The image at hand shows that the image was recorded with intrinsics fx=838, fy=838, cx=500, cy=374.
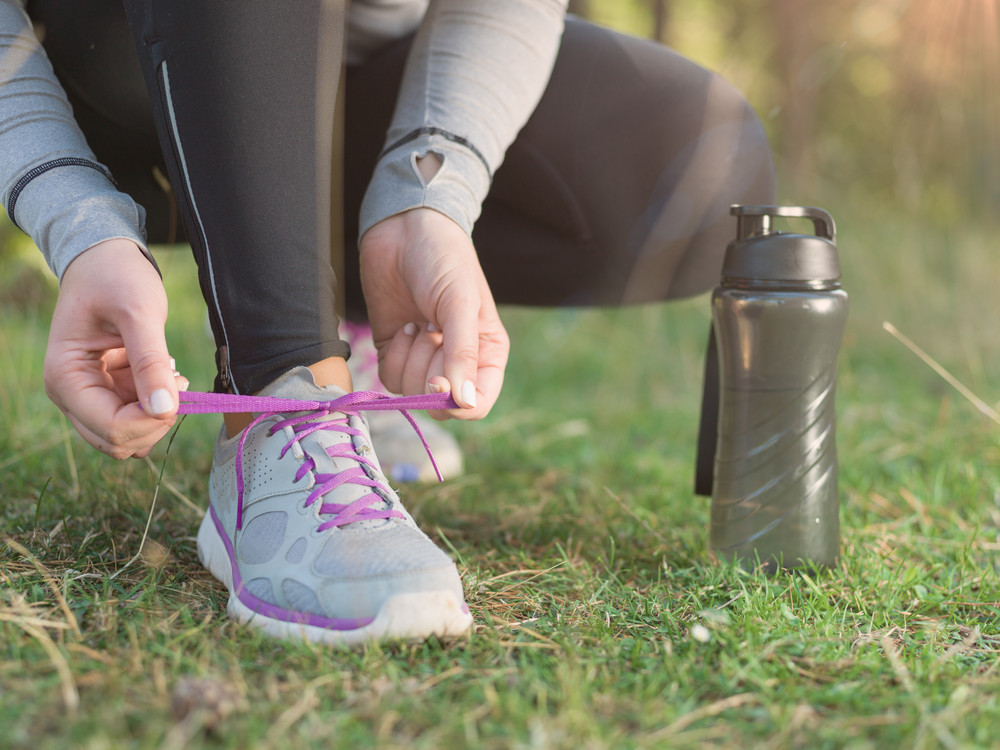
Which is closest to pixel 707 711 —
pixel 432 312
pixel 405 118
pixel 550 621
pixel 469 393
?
pixel 550 621

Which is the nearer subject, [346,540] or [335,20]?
[346,540]

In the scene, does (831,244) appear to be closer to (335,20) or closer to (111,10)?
(335,20)

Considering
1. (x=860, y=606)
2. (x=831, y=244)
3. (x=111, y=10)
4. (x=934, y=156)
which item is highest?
(x=934, y=156)

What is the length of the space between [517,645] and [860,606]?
1.47 ft

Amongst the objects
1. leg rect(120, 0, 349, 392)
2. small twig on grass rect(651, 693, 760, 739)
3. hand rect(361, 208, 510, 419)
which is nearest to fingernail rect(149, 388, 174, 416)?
leg rect(120, 0, 349, 392)

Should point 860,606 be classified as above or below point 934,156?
below

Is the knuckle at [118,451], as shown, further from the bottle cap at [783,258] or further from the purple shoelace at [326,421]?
the bottle cap at [783,258]

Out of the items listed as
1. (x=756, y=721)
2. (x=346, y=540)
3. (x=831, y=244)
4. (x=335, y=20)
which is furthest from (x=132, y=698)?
(x=831, y=244)

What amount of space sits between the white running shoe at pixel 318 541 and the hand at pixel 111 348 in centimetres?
13

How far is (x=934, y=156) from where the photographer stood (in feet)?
19.7

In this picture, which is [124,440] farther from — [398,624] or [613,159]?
[613,159]

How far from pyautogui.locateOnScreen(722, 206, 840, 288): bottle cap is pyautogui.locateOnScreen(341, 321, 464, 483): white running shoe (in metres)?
→ 0.72

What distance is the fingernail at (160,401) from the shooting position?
83 cm

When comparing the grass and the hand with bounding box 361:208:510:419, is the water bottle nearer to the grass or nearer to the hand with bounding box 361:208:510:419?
the grass
